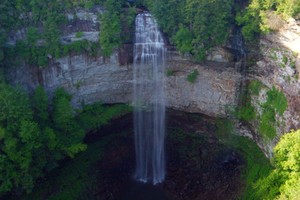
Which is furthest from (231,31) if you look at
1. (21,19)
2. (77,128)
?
(21,19)

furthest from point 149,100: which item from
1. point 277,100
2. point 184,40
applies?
point 277,100

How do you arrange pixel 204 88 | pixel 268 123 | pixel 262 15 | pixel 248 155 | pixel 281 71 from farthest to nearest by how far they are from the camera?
pixel 204 88
pixel 248 155
pixel 268 123
pixel 262 15
pixel 281 71

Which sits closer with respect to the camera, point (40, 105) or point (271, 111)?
point (40, 105)

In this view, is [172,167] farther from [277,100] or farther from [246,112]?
[277,100]

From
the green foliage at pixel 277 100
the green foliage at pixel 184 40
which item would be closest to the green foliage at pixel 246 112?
the green foliage at pixel 277 100

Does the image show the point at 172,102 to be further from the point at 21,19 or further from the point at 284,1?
the point at 21,19

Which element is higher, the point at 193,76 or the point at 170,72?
the point at 170,72

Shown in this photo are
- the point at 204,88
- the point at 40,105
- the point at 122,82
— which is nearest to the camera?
the point at 40,105
